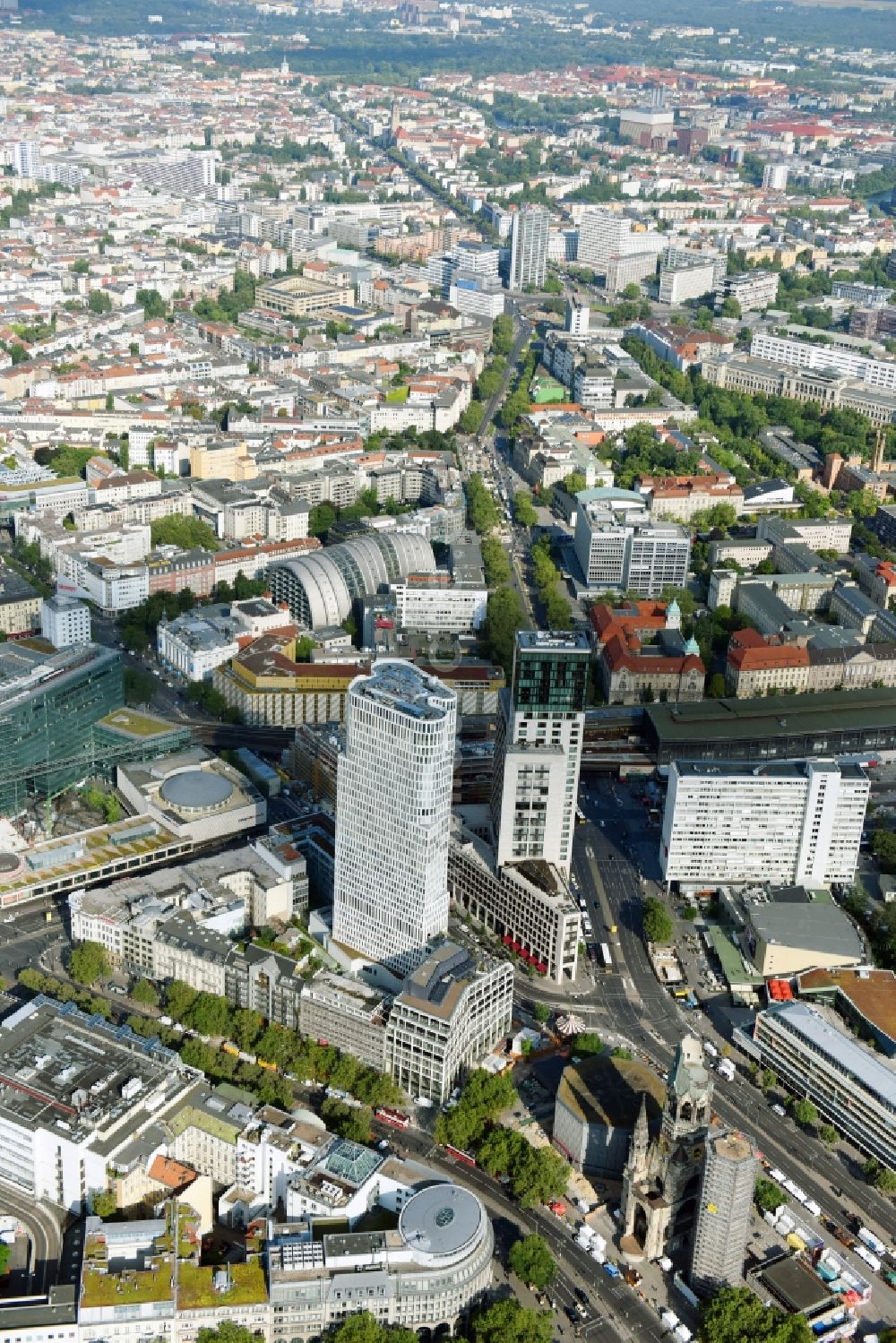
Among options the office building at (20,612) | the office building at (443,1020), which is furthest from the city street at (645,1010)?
the office building at (20,612)

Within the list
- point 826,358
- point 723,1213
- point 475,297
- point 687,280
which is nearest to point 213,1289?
point 723,1213

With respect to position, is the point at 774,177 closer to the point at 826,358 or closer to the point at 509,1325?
the point at 826,358

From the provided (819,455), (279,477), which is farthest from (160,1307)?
(819,455)

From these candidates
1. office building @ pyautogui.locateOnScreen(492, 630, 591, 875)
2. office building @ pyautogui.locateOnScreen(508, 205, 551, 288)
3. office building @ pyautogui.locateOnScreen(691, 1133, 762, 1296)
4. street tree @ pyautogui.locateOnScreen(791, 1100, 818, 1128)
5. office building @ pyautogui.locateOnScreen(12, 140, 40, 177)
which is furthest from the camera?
office building @ pyautogui.locateOnScreen(12, 140, 40, 177)

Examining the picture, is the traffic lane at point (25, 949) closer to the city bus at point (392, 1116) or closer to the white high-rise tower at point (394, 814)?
the white high-rise tower at point (394, 814)

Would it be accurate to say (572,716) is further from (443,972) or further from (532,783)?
(443,972)

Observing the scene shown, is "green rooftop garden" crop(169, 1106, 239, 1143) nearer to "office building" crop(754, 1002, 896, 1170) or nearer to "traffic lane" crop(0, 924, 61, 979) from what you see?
"traffic lane" crop(0, 924, 61, 979)

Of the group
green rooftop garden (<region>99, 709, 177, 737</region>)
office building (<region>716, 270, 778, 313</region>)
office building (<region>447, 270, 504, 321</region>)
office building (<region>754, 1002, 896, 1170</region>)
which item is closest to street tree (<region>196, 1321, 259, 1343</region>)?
office building (<region>754, 1002, 896, 1170</region>)
